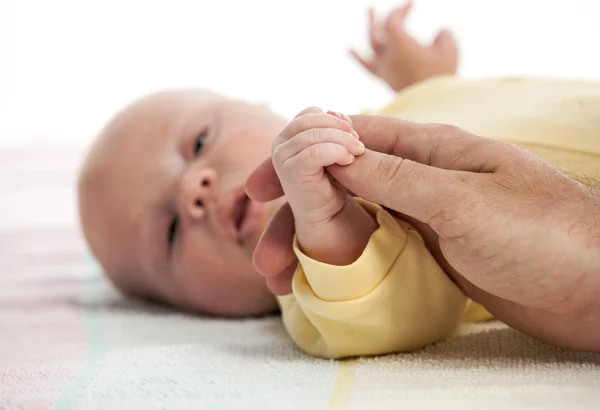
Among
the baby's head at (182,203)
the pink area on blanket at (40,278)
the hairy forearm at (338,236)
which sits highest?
the hairy forearm at (338,236)

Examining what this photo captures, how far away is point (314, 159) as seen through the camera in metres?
0.83

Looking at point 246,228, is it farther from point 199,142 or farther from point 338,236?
point 338,236

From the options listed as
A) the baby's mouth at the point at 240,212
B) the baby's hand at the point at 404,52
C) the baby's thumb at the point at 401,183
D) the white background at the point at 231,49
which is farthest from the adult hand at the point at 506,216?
the white background at the point at 231,49

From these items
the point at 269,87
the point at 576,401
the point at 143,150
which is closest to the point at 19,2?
the point at 269,87

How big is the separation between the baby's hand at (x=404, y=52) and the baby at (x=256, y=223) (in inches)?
16.0

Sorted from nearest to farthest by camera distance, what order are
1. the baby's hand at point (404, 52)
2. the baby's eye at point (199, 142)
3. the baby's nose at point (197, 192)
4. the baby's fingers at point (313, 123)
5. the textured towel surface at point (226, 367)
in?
the textured towel surface at point (226, 367) → the baby's fingers at point (313, 123) → the baby's nose at point (197, 192) → the baby's eye at point (199, 142) → the baby's hand at point (404, 52)

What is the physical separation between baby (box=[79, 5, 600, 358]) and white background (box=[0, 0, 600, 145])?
955 millimetres

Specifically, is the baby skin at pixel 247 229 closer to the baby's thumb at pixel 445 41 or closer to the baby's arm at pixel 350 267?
the baby's arm at pixel 350 267

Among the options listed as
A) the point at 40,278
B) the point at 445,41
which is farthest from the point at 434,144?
the point at 445,41

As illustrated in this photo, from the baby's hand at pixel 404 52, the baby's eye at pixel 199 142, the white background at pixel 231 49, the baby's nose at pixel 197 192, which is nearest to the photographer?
the baby's nose at pixel 197 192

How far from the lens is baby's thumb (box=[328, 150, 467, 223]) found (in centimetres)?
79

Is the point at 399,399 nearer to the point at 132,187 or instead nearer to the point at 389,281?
the point at 389,281

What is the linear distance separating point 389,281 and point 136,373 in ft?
0.98

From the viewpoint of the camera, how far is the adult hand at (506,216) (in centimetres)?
75
